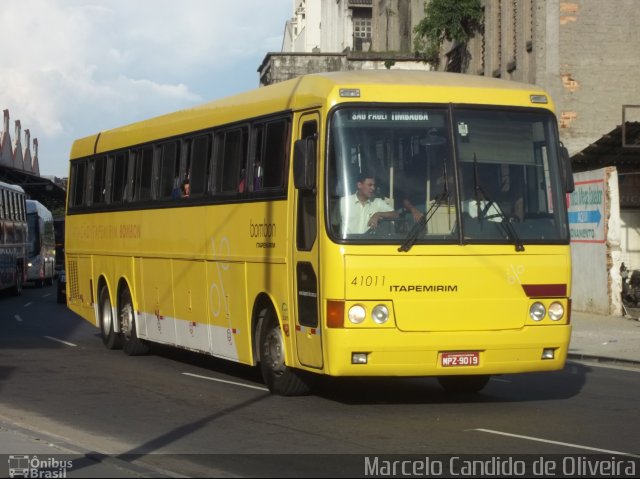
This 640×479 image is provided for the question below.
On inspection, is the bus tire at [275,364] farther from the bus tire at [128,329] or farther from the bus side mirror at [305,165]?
the bus tire at [128,329]

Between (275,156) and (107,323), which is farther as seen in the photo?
(107,323)

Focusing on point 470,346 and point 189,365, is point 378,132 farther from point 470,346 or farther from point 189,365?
point 189,365

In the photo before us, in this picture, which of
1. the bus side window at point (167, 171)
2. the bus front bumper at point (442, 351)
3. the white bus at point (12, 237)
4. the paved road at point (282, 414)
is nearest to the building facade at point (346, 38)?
the white bus at point (12, 237)

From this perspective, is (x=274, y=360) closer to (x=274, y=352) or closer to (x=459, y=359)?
(x=274, y=352)

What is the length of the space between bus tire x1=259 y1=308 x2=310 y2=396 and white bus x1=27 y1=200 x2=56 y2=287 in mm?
40145

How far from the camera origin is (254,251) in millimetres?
14633

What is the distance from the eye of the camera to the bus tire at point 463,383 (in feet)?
48.1

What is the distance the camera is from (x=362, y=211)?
12.6 m

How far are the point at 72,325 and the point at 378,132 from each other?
1666 cm

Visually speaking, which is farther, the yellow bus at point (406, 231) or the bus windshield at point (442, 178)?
the bus windshield at point (442, 178)

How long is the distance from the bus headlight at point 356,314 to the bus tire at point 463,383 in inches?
107

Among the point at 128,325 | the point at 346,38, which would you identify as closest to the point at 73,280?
the point at 128,325

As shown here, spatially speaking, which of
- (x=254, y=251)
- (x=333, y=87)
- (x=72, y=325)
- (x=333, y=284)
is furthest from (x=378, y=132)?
(x=72, y=325)

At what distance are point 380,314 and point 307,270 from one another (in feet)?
3.33
